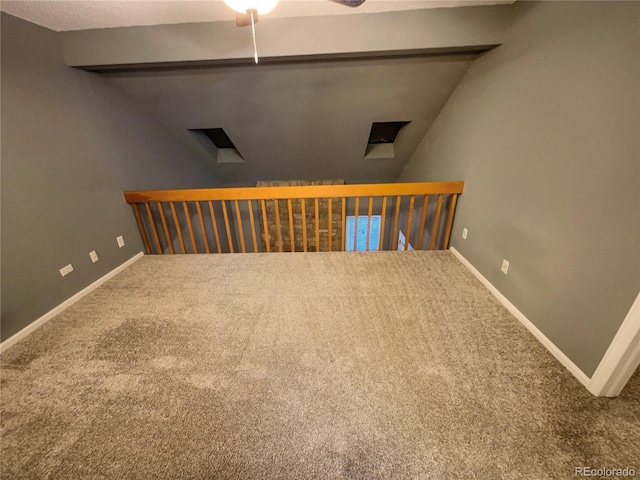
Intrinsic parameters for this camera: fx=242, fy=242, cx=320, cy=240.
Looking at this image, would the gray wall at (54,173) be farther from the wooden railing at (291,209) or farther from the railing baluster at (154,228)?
the wooden railing at (291,209)

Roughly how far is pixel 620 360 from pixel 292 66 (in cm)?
311

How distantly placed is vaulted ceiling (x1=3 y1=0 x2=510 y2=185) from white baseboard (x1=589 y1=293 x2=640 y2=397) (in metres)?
2.11

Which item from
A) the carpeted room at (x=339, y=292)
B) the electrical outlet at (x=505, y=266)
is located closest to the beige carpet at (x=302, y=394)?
the carpeted room at (x=339, y=292)

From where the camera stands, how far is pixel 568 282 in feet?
4.44

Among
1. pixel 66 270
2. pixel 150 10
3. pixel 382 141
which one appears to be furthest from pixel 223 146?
pixel 66 270

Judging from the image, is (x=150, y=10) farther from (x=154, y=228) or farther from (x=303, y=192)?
(x=154, y=228)

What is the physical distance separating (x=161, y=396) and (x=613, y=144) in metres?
2.56

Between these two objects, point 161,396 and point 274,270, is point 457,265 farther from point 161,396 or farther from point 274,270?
point 161,396

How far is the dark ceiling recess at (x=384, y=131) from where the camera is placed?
11.3ft

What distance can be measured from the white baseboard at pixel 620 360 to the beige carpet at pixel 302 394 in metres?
0.08

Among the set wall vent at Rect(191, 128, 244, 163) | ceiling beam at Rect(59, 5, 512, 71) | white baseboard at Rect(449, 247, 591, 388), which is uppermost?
ceiling beam at Rect(59, 5, 512, 71)

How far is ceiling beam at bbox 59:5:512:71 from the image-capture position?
1.91 metres

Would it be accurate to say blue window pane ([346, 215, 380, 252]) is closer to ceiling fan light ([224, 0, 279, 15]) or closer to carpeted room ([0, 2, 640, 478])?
carpeted room ([0, 2, 640, 478])

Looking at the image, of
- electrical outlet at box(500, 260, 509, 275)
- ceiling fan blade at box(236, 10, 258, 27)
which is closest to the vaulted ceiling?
ceiling fan blade at box(236, 10, 258, 27)
